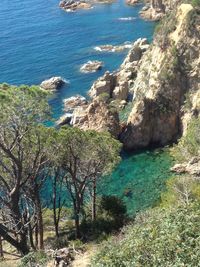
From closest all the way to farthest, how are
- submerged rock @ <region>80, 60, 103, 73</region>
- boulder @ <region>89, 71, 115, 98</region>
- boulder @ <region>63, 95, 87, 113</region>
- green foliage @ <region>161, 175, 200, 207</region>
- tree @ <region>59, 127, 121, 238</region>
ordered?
green foliage @ <region>161, 175, 200, 207</region> → tree @ <region>59, 127, 121, 238</region> → boulder @ <region>89, 71, 115, 98</region> → boulder @ <region>63, 95, 87, 113</region> → submerged rock @ <region>80, 60, 103, 73</region>

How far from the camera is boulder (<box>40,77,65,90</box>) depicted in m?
79.5

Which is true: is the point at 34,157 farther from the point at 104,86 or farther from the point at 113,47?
the point at 113,47

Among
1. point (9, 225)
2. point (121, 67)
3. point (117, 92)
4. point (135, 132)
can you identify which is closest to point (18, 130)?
point (9, 225)

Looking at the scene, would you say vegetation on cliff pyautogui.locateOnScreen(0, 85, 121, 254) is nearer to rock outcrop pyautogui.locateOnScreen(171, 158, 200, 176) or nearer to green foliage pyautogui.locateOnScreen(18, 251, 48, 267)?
green foliage pyautogui.locateOnScreen(18, 251, 48, 267)

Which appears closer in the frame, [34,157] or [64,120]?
[34,157]

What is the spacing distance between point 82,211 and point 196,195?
1084 centimetres

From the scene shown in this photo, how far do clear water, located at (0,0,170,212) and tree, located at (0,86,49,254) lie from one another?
20.8 metres

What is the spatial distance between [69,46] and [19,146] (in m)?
71.4

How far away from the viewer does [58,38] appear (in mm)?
102375

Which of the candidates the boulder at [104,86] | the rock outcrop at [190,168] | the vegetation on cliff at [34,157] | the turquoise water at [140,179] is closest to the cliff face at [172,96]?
the turquoise water at [140,179]

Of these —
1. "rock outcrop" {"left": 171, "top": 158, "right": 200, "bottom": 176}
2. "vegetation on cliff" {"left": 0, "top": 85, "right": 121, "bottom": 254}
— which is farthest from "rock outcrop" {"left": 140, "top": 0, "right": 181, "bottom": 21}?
"vegetation on cliff" {"left": 0, "top": 85, "right": 121, "bottom": 254}

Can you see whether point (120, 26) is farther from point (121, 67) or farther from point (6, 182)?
point (6, 182)

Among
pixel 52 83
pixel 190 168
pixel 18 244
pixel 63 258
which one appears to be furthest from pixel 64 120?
pixel 63 258

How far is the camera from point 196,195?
32.6 meters
